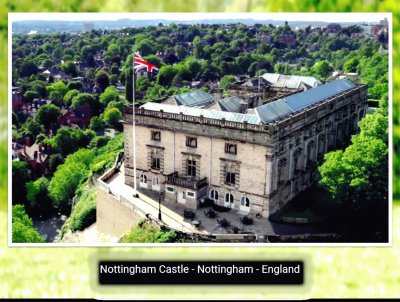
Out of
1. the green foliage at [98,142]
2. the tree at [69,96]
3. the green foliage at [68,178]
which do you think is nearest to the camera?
the green foliage at [68,178]

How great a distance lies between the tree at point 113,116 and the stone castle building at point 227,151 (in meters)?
12.6

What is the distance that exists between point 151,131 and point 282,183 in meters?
4.78

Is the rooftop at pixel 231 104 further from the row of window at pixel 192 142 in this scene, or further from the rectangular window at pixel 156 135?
the rectangular window at pixel 156 135

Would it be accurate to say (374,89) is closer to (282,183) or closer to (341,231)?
(282,183)

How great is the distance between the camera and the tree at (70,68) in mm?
31728

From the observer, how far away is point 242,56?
50.0 metres

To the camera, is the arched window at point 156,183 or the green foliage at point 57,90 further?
the green foliage at point 57,90

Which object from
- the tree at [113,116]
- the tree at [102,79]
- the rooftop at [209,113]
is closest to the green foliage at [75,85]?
the tree at [113,116]

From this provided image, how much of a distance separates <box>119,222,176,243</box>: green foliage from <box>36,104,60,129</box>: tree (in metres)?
8.49

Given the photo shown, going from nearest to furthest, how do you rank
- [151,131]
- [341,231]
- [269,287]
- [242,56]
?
[269,287]
[341,231]
[151,131]
[242,56]

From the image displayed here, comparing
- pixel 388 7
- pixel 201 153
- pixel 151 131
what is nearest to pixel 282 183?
pixel 201 153

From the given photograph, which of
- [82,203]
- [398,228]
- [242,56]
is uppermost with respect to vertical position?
[242,56]

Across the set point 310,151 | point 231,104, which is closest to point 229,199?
point 231,104

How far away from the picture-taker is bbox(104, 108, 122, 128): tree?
34969 millimetres
